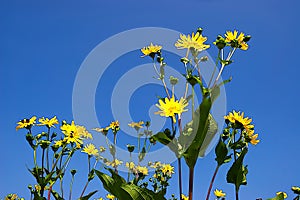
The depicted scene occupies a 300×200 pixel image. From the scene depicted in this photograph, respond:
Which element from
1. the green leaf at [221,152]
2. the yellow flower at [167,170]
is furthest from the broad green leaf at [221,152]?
the yellow flower at [167,170]

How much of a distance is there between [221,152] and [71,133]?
141 centimetres

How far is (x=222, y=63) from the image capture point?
2.48 metres

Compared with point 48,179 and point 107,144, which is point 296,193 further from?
point 48,179

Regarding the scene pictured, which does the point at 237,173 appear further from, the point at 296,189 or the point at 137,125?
the point at 137,125

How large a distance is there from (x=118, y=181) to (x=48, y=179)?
Answer: 64 cm

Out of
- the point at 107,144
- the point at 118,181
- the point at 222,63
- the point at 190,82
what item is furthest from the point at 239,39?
the point at 107,144

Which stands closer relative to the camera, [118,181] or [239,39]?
[118,181]

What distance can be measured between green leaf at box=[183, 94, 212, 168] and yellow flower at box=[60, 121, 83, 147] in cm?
129

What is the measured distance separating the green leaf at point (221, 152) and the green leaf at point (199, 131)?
0.22 m

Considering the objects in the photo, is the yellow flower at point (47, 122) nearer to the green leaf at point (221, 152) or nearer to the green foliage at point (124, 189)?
the green foliage at point (124, 189)

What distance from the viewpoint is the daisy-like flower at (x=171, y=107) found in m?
2.30

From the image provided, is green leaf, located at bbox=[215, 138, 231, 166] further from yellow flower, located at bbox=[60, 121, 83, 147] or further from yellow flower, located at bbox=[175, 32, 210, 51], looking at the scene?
yellow flower, located at bbox=[60, 121, 83, 147]

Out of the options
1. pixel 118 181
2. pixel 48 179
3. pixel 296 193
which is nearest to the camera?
pixel 118 181

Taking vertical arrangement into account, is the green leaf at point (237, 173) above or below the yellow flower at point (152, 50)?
below
